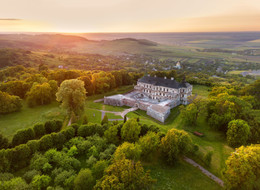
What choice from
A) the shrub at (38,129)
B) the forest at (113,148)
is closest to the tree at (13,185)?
the forest at (113,148)

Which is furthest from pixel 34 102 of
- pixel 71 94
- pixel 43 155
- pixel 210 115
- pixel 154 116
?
pixel 210 115

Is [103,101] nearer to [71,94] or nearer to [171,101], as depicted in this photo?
[71,94]

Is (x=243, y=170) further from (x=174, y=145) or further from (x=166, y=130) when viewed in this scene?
(x=166, y=130)

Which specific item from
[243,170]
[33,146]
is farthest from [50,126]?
[243,170]

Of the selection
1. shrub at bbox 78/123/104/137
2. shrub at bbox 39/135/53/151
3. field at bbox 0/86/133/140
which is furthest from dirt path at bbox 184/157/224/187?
shrub at bbox 39/135/53/151

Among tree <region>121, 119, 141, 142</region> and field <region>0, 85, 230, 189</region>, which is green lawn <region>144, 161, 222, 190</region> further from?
tree <region>121, 119, 141, 142</region>

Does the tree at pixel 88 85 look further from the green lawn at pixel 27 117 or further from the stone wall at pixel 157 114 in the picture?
the stone wall at pixel 157 114
